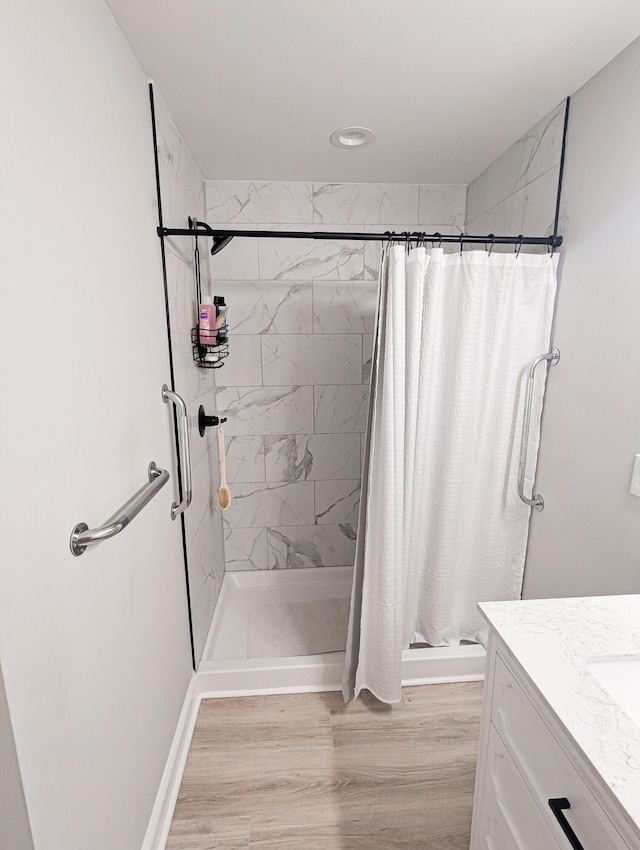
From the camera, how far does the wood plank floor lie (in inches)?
52.0

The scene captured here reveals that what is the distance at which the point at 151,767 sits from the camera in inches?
49.5

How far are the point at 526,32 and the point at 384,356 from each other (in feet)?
3.16

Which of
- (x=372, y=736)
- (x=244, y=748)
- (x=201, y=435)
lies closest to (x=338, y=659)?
(x=372, y=736)

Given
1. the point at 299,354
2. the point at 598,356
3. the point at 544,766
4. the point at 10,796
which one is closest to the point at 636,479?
the point at 598,356

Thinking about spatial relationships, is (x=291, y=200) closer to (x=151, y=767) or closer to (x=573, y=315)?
(x=573, y=315)

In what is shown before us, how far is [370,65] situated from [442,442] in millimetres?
1276

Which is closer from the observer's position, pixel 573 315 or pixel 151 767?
pixel 151 767

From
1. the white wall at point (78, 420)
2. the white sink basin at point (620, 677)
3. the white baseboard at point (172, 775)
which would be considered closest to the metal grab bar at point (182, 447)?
the white wall at point (78, 420)

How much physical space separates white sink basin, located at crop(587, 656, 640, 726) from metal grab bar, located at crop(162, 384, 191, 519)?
1.18 m

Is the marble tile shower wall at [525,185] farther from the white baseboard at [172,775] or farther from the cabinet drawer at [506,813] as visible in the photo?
the white baseboard at [172,775]

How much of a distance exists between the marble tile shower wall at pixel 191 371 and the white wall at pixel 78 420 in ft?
0.68

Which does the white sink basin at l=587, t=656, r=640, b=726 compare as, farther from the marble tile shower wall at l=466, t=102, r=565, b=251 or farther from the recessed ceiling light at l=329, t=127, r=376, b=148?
the recessed ceiling light at l=329, t=127, r=376, b=148

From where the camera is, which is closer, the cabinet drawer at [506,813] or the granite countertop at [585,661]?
the granite countertop at [585,661]

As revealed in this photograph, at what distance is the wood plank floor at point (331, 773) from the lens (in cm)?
132
